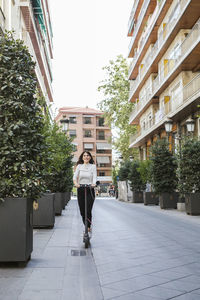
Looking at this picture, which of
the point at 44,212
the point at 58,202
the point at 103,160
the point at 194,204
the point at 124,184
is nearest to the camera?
the point at 44,212

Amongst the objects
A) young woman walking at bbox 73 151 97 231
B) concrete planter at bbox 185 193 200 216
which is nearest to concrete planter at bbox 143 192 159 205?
concrete planter at bbox 185 193 200 216

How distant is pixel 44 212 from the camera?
400 inches

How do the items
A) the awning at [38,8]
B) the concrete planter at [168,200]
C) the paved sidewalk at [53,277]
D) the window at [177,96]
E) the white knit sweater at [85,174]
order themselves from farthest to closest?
the window at [177,96] < the awning at [38,8] < the concrete planter at [168,200] < the white knit sweater at [85,174] < the paved sidewalk at [53,277]

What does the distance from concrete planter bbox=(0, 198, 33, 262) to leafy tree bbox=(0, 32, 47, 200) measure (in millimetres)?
250

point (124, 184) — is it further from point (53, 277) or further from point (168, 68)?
point (53, 277)

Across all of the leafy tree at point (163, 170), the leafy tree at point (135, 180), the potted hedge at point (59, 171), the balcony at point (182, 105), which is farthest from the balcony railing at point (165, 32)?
the potted hedge at point (59, 171)

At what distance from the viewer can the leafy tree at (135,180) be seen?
30.8 meters

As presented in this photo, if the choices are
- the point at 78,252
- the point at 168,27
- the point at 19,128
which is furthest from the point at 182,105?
the point at 19,128

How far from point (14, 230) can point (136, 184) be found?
26.4m

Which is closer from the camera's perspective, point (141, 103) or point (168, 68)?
point (168, 68)

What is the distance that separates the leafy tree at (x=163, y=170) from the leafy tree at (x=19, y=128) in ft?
50.4

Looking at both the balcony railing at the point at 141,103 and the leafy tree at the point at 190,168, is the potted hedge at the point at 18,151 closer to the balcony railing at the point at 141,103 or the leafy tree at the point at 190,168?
the leafy tree at the point at 190,168

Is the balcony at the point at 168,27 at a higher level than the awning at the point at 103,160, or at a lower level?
higher

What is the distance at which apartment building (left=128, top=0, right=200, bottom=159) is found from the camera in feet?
75.9
